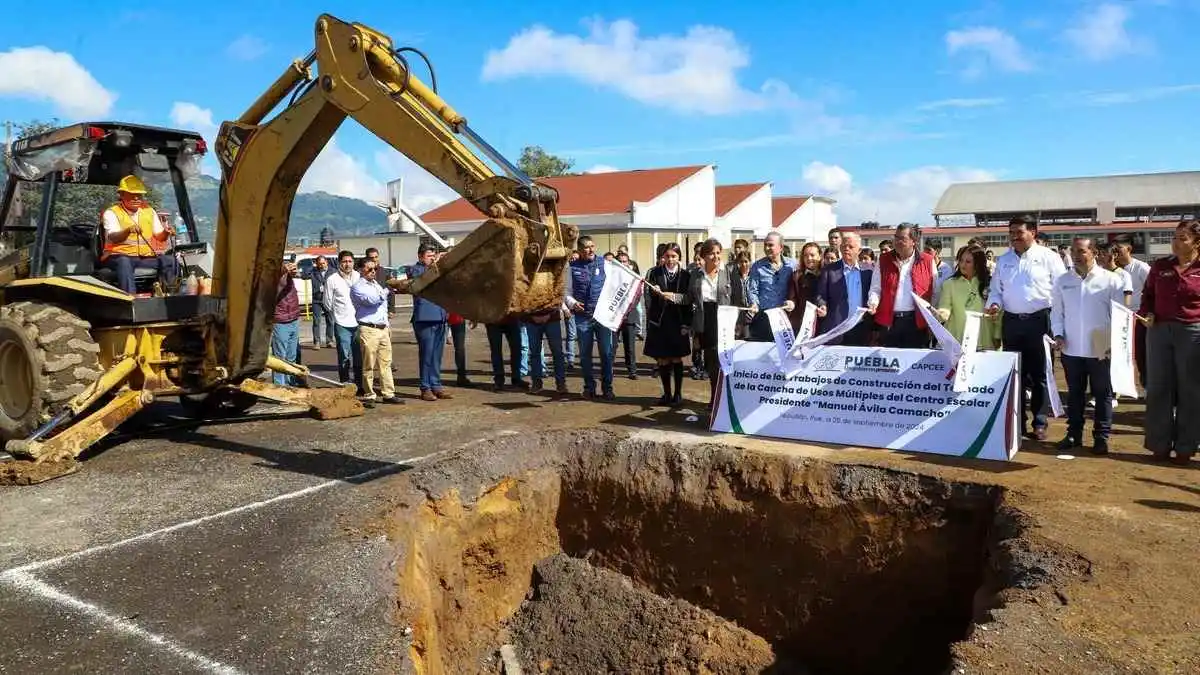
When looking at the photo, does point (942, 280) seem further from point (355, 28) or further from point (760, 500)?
point (355, 28)

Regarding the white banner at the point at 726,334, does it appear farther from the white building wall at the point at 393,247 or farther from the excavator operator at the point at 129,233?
the white building wall at the point at 393,247

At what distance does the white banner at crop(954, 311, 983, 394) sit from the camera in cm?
628

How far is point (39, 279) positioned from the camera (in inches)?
269

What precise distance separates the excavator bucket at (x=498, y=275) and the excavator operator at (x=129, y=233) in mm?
3610

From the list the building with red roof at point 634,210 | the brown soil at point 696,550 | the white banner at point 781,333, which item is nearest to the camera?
the brown soil at point 696,550

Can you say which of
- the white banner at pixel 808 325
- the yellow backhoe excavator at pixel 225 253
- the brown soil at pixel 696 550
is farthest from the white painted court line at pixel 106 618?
the white banner at pixel 808 325

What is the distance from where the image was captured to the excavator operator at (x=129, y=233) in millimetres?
7039

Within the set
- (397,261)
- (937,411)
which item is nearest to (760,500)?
(937,411)

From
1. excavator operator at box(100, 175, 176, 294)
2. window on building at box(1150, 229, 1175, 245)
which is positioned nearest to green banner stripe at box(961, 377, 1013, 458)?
excavator operator at box(100, 175, 176, 294)

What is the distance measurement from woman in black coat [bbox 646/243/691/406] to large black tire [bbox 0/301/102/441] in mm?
5368

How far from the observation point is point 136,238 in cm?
721

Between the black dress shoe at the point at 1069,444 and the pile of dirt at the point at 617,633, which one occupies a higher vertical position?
the black dress shoe at the point at 1069,444

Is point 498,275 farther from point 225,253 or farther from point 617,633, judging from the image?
point 225,253

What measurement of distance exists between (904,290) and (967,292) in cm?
57
